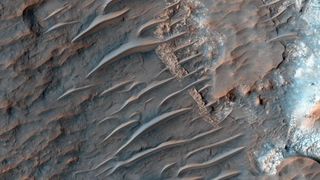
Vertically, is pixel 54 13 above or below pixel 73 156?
above

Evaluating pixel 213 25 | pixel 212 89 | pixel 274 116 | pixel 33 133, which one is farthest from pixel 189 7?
pixel 33 133

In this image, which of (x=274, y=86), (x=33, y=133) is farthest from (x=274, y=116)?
(x=33, y=133)

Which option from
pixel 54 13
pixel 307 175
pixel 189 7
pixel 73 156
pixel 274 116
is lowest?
pixel 307 175

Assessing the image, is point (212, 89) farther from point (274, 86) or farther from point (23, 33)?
point (23, 33)

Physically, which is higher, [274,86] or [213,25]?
[213,25]

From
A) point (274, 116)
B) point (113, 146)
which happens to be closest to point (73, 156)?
point (113, 146)

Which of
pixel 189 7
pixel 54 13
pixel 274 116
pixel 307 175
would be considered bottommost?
pixel 307 175
